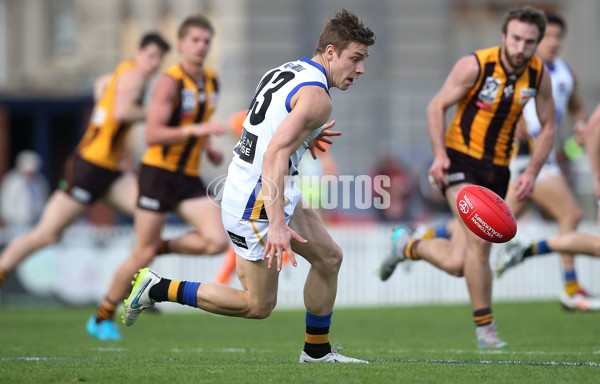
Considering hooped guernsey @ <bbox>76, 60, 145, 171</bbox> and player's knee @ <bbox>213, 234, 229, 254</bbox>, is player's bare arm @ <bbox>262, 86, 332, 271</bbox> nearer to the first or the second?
player's knee @ <bbox>213, 234, 229, 254</bbox>

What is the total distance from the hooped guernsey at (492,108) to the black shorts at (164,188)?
2.53 metres

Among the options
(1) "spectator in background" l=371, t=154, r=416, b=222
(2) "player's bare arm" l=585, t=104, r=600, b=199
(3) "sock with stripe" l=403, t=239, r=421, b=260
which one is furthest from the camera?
(1) "spectator in background" l=371, t=154, r=416, b=222

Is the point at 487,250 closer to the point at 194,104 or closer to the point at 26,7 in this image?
the point at 194,104

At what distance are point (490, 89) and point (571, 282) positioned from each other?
369 centimetres

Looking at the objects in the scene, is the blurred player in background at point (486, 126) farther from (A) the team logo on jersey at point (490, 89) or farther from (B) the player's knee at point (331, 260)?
(B) the player's knee at point (331, 260)

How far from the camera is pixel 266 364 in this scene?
656 centimetres

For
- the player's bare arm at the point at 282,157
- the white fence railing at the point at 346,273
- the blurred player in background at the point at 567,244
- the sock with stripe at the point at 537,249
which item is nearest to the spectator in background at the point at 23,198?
the white fence railing at the point at 346,273

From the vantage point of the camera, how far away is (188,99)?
9414 mm

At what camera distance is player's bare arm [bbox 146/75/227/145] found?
9172 millimetres

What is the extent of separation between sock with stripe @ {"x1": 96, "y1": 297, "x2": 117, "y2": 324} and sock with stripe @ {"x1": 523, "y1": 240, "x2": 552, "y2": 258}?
3986 millimetres

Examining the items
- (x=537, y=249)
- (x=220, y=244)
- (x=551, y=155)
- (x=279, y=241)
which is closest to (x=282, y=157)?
(x=279, y=241)

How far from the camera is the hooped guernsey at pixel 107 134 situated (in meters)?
10.1

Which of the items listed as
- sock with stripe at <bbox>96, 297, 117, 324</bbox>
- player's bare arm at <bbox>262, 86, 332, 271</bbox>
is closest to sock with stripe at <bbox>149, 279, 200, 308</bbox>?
player's bare arm at <bbox>262, 86, 332, 271</bbox>

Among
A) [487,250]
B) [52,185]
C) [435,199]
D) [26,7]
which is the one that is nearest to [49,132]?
[52,185]
